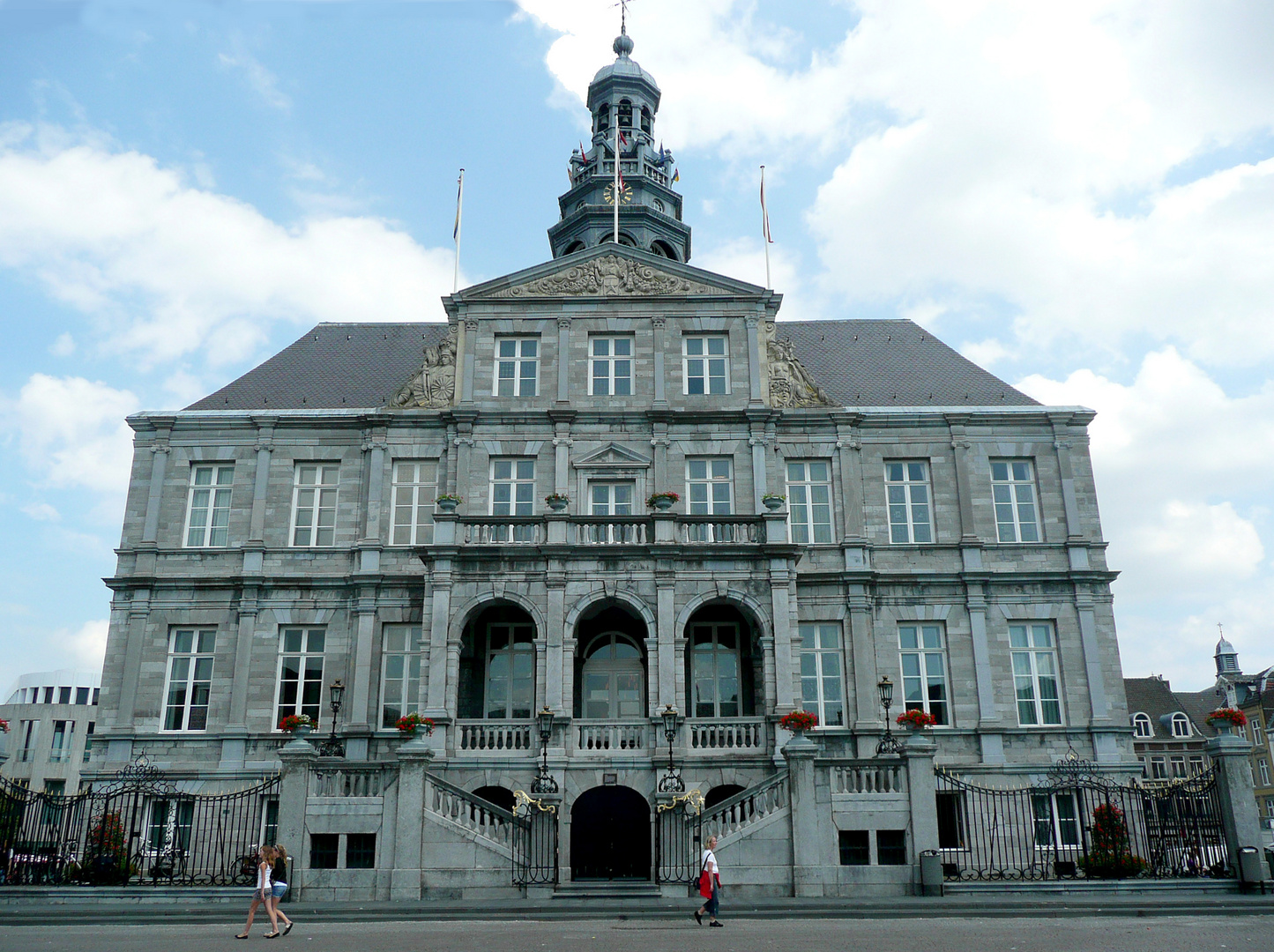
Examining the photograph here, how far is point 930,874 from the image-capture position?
20641mm

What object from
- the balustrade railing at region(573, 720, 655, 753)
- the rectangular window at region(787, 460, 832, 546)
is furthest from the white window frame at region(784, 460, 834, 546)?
the balustrade railing at region(573, 720, 655, 753)

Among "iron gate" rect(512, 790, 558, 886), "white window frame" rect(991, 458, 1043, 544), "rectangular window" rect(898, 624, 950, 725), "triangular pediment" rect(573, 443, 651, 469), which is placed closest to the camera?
"iron gate" rect(512, 790, 558, 886)

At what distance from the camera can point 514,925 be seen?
17.8 m

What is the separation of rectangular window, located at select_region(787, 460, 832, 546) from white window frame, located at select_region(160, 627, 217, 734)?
1723 cm

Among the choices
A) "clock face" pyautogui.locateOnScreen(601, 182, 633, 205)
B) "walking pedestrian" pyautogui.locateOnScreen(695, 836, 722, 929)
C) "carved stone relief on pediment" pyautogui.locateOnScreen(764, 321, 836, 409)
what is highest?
"clock face" pyautogui.locateOnScreen(601, 182, 633, 205)

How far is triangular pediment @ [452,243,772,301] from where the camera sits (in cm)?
3178

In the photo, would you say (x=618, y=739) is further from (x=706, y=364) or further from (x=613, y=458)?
(x=706, y=364)

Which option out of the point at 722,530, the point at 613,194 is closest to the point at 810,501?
the point at 722,530

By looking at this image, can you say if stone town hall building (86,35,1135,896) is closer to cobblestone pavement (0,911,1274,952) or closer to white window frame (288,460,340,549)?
white window frame (288,460,340,549)

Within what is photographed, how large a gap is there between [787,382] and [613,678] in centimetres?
1040

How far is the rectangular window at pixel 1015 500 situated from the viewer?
103 feet

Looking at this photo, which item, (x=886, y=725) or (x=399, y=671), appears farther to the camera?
(x=399, y=671)

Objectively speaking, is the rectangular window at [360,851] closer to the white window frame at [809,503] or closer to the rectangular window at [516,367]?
the rectangular window at [516,367]

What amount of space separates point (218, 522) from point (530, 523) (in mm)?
10603
